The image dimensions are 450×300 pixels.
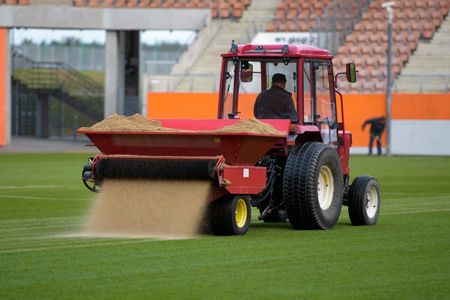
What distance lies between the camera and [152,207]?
988 cm

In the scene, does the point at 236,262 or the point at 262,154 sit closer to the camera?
the point at 236,262

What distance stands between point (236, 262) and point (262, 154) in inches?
87.6

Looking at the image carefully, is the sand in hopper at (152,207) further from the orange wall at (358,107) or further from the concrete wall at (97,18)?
the concrete wall at (97,18)

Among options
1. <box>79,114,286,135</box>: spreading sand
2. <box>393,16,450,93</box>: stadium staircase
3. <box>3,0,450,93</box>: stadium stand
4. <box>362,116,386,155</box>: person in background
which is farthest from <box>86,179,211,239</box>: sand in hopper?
<box>3,0,450,93</box>: stadium stand

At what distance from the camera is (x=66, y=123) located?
52.6 metres

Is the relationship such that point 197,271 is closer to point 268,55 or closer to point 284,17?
point 268,55

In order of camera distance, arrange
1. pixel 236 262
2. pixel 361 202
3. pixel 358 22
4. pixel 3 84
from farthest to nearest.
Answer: pixel 358 22
pixel 3 84
pixel 361 202
pixel 236 262

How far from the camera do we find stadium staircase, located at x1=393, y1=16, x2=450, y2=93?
33750 millimetres

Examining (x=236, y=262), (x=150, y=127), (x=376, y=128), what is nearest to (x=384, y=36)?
(x=376, y=128)

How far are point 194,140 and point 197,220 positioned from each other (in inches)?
37.7

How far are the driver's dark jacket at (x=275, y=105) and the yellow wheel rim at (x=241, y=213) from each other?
4.62 ft

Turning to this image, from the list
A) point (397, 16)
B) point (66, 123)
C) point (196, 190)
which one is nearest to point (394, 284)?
point (196, 190)

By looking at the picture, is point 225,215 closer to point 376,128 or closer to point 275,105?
point 275,105

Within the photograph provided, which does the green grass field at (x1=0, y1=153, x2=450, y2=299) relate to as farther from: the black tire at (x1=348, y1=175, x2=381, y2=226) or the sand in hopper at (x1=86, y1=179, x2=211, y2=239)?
the sand in hopper at (x1=86, y1=179, x2=211, y2=239)
